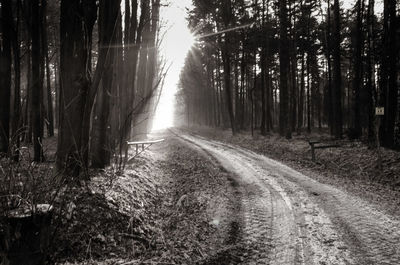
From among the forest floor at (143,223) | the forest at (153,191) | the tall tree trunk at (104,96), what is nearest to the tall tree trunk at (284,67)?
the forest at (153,191)

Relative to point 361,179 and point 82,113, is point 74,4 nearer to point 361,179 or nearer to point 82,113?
point 82,113

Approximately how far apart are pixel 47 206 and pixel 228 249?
3041mm

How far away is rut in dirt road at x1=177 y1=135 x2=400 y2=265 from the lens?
503 centimetres

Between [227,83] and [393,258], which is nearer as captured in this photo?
[393,258]

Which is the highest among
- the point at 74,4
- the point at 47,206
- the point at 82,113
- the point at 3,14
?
the point at 3,14

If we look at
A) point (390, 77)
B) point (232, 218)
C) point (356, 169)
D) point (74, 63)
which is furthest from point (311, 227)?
point (390, 77)

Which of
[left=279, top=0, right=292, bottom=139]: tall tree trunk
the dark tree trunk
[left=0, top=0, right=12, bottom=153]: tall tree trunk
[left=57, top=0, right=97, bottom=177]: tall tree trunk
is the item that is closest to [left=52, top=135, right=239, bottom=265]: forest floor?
[left=57, top=0, right=97, bottom=177]: tall tree trunk

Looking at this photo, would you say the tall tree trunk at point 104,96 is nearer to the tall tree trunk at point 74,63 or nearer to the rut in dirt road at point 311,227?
the tall tree trunk at point 74,63

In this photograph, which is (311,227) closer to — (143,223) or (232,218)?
(232,218)

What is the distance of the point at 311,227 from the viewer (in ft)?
20.3

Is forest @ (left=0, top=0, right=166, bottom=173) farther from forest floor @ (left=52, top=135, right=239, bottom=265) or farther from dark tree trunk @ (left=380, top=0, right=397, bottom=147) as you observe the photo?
dark tree trunk @ (left=380, top=0, right=397, bottom=147)

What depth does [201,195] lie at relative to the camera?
28.9ft

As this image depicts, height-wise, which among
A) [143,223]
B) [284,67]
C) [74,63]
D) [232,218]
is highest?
[284,67]

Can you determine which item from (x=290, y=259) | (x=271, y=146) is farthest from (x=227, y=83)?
(x=290, y=259)
